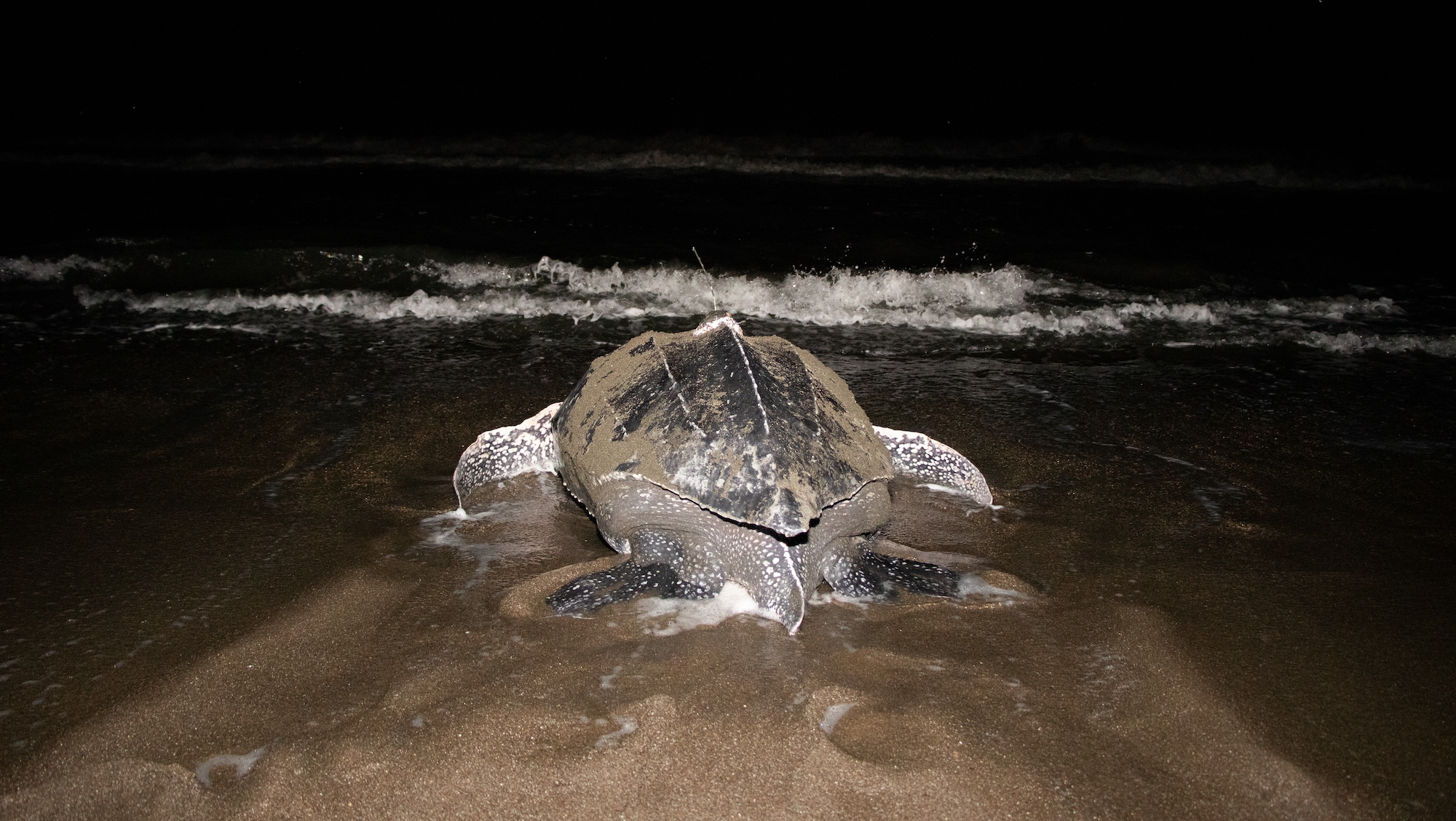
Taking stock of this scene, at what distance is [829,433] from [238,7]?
26.3m

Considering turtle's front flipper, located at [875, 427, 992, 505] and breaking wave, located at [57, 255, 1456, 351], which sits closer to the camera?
turtle's front flipper, located at [875, 427, 992, 505]

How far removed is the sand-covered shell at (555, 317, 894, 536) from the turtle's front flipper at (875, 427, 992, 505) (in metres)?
0.40

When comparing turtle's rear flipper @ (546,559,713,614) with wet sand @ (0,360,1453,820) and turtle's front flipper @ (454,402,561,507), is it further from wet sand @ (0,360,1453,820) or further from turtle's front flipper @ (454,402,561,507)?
turtle's front flipper @ (454,402,561,507)

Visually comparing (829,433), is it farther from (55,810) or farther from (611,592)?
(55,810)

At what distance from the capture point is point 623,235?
846 centimetres

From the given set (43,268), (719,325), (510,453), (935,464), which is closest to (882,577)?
(935,464)

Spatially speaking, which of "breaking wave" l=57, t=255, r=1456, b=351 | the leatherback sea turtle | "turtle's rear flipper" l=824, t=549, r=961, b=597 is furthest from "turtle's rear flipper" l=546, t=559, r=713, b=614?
"breaking wave" l=57, t=255, r=1456, b=351

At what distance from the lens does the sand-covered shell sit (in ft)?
7.09

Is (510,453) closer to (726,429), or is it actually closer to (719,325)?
(719,325)

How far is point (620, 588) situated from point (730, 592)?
36cm

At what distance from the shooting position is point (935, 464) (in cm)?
305

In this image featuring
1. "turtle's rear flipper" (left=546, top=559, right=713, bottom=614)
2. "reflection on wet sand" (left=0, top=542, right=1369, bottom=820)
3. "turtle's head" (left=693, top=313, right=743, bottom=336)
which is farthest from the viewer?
"turtle's head" (left=693, top=313, right=743, bottom=336)

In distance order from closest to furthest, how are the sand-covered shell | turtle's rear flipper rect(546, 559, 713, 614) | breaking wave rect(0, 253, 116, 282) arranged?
the sand-covered shell → turtle's rear flipper rect(546, 559, 713, 614) → breaking wave rect(0, 253, 116, 282)

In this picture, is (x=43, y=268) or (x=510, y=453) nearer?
(x=510, y=453)
